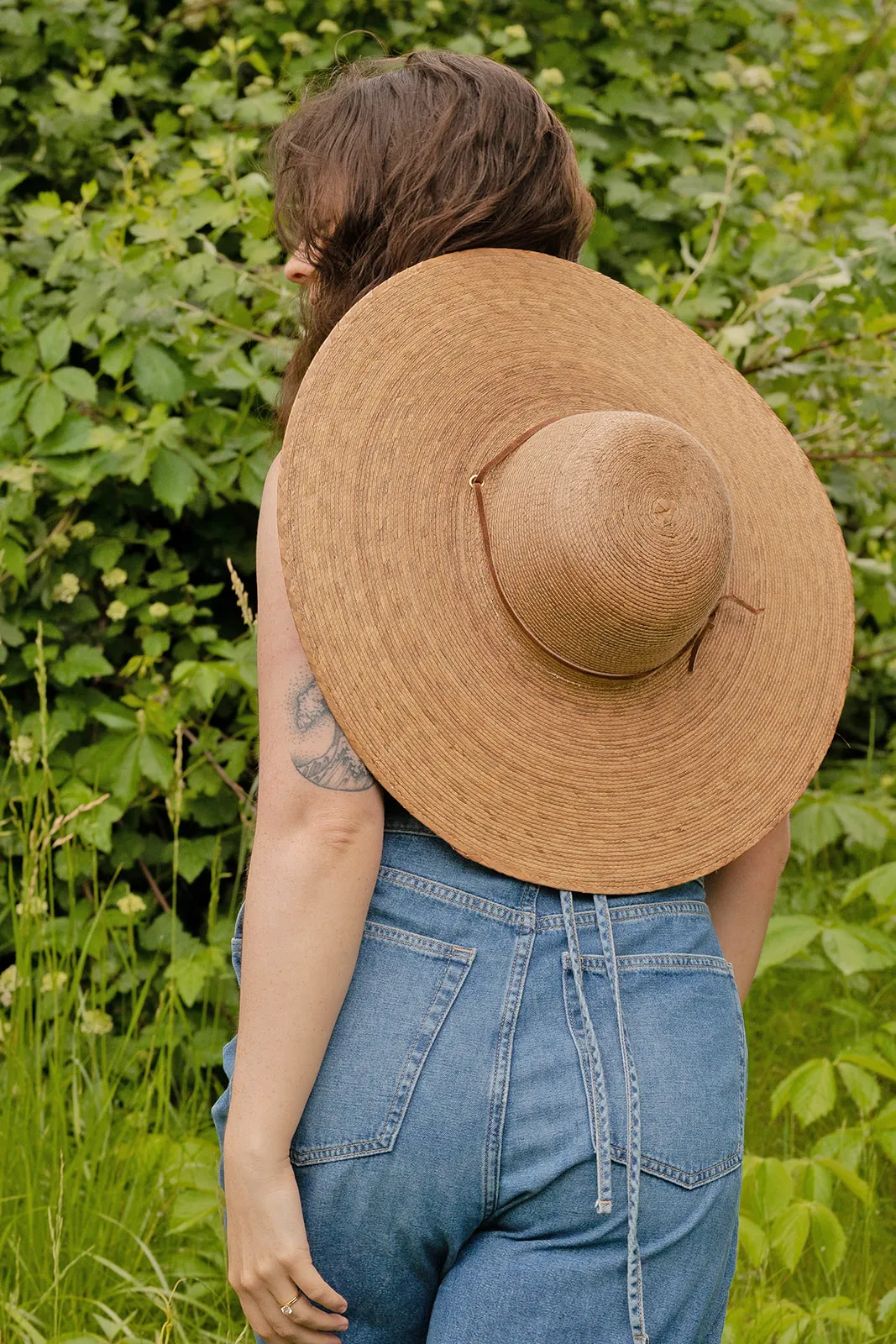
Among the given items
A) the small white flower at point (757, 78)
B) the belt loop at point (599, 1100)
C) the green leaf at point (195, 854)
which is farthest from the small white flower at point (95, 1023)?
the small white flower at point (757, 78)

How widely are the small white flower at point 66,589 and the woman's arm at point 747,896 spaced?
1.82m

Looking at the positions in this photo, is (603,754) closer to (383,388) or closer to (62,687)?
(383,388)

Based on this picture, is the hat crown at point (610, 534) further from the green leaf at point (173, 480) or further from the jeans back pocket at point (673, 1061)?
the green leaf at point (173, 480)

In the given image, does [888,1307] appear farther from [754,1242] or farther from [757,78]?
[757,78]

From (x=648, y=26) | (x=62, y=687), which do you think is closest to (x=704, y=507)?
(x=62, y=687)

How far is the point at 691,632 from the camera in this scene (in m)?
1.54

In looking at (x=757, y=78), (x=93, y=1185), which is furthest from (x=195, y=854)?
(x=757, y=78)

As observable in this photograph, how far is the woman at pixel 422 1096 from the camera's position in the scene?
130 centimetres

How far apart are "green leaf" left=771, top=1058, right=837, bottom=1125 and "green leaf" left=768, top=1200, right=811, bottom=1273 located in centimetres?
17

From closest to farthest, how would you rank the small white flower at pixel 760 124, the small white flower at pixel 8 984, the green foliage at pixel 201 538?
the green foliage at pixel 201 538 → the small white flower at pixel 8 984 → the small white flower at pixel 760 124

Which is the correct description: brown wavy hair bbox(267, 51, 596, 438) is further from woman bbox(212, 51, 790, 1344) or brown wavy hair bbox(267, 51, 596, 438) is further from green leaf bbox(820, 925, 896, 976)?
green leaf bbox(820, 925, 896, 976)

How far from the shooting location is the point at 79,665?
303cm

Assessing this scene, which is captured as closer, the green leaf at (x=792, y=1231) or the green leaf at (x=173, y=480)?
the green leaf at (x=792, y=1231)

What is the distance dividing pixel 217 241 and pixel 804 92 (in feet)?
8.31
